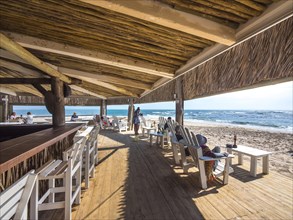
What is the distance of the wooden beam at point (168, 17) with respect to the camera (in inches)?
58.4

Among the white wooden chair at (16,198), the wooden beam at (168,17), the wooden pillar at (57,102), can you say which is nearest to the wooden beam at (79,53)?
the wooden pillar at (57,102)

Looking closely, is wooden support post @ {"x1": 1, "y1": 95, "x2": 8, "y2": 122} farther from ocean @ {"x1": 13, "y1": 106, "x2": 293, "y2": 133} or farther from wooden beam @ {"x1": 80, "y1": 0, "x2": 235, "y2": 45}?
ocean @ {"x1": 13, "y1": 106, "x2": 293, "y2": 133}

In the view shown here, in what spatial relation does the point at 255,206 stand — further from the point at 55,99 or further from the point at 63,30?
the point at 55,99

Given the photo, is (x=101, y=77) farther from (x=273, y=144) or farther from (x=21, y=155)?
(x=273, y=144)

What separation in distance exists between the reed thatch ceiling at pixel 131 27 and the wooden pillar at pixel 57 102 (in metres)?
0.85

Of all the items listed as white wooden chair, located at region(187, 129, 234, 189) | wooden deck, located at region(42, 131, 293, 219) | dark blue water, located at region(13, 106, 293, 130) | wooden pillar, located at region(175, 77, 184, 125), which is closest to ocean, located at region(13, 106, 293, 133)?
dark blue water, located at region(13, 106, 293, 130)

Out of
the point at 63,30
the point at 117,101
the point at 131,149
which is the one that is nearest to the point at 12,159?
the point at 63,30

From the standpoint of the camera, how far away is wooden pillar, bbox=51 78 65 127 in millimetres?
4527

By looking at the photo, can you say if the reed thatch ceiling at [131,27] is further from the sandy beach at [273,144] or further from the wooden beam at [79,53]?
the sandy beach at [273,144]

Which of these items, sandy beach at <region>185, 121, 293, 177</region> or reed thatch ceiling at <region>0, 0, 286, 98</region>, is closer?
reed thatch ceiling at <region>0, 0, 286, 98</region>

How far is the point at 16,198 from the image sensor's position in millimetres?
1103

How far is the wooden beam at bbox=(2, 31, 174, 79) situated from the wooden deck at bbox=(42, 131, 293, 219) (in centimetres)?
227

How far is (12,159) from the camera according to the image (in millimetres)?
1558

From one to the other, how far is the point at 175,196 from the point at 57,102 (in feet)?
12.3
